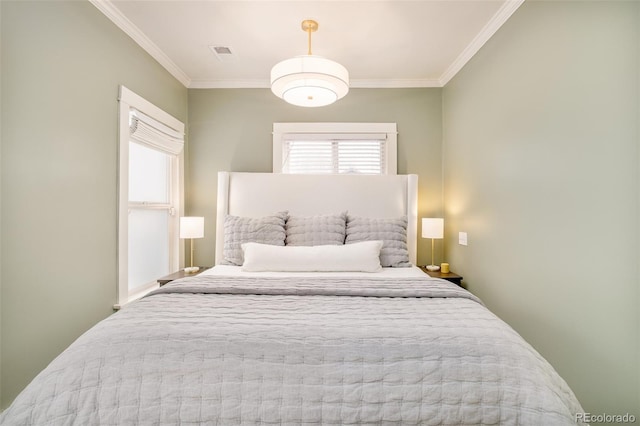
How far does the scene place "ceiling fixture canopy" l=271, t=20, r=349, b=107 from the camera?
1938 millimetres

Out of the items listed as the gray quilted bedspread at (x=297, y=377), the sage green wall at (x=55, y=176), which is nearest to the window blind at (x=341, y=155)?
the sage green wall at (x=55, y=176)

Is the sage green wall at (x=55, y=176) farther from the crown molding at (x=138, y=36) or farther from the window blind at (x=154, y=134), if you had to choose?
the window blind at (x=154, y=134)

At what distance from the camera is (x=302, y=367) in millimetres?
1034

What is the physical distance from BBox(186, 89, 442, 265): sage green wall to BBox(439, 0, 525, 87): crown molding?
28 cm

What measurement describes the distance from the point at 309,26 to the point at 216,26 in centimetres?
71

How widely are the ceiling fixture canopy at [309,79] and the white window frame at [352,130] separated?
3.71 feet

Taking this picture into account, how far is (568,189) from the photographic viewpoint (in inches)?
64.0

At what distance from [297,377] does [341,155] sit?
2.65 m

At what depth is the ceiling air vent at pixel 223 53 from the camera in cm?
269

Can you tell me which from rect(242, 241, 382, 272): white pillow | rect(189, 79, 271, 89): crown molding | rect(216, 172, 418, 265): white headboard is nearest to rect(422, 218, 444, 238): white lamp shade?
rect(216, 172, 418, 265): white headboard

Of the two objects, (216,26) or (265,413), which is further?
(216,26)

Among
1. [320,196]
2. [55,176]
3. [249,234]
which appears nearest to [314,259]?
[249,234]

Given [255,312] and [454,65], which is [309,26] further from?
[255,312]

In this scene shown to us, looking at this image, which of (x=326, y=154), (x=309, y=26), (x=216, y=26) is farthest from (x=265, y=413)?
(x=326, y=154)
